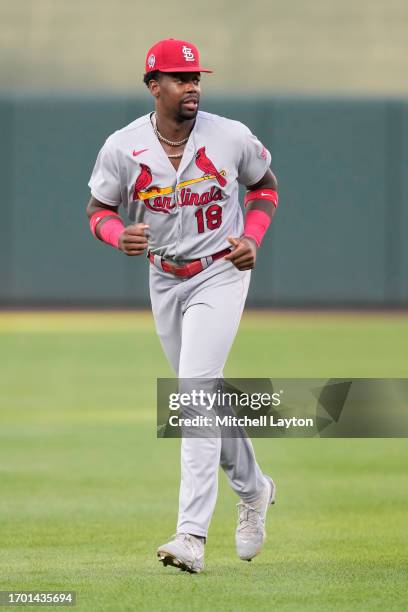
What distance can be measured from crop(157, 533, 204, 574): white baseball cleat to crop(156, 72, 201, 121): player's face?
1.81 m

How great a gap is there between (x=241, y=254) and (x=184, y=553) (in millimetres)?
1283

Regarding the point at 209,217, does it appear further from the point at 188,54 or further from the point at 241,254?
the point at 188,54

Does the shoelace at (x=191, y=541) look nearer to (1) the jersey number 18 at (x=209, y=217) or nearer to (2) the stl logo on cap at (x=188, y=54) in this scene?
(1) the jersey number 18 at (x=209, y=217)

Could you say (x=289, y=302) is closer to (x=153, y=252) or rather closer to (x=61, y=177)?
(x=61, y=177)

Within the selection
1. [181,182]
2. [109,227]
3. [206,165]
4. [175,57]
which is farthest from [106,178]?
[175,57]

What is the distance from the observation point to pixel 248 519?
20.8ft

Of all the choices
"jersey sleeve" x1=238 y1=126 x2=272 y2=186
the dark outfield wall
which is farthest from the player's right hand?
the dark outfield wall

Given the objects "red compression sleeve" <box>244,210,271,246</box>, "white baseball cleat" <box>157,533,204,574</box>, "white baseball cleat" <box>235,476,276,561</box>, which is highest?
"red compression sleeve" <box>244,210,271,246</box>

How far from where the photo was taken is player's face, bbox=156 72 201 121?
19.8ft

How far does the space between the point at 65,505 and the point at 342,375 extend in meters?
6.74

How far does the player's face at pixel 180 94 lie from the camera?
6.04 metres

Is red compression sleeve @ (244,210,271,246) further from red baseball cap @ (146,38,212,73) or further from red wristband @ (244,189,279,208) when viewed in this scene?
red baseball cap @ (146,38,212,73)

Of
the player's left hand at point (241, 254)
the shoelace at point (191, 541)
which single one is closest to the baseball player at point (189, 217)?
the player's left hand at point (241, 254)

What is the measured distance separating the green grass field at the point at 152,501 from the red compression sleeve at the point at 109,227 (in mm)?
1429
